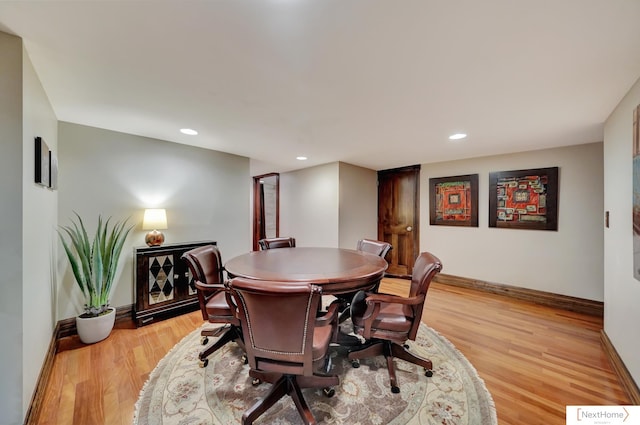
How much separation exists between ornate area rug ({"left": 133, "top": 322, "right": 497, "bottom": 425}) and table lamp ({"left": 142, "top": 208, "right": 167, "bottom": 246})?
1.40 m

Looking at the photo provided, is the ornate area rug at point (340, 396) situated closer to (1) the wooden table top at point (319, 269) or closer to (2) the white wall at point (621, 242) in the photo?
(1) the wooden table top at point (319, 269)

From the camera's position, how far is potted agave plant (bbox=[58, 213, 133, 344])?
2.28 metres

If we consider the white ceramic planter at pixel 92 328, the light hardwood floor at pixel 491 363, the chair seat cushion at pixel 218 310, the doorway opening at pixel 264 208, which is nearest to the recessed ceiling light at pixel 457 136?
the light hardwood floor at pixel 491 363

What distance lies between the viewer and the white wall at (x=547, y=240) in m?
3.08

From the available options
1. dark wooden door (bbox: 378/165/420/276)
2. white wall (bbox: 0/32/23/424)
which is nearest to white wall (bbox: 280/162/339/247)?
dark wooden door (bbox: 378/165/420/276)

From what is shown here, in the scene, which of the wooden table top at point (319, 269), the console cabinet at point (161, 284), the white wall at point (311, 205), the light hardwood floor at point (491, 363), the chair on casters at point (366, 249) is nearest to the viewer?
the light hardwood floor at point (491, 363)

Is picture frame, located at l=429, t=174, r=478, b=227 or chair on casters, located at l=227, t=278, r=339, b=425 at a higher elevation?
picture frame, located at l=429, t=174, r=478, b=227

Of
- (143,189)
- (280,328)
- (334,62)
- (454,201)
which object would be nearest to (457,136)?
(454,201)

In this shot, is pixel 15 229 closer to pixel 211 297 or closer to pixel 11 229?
pixel 11 229

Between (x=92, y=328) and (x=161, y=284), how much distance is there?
680 millimetres

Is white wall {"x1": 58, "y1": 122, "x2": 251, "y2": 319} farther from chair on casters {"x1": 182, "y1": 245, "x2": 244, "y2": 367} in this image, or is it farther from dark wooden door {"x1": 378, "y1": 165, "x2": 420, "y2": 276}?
dark wooden door {"x1": 378, "y1": 165, "x2": 420, "y2": 276}

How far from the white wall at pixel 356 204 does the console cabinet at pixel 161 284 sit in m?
2.40

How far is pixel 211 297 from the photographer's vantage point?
2.11 metres

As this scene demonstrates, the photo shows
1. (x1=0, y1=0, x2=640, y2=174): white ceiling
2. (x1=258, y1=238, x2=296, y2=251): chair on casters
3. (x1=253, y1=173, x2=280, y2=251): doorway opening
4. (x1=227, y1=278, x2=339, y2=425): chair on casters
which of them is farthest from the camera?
(x1=253, y1=173, x2=280, y2=251): doorway opening
